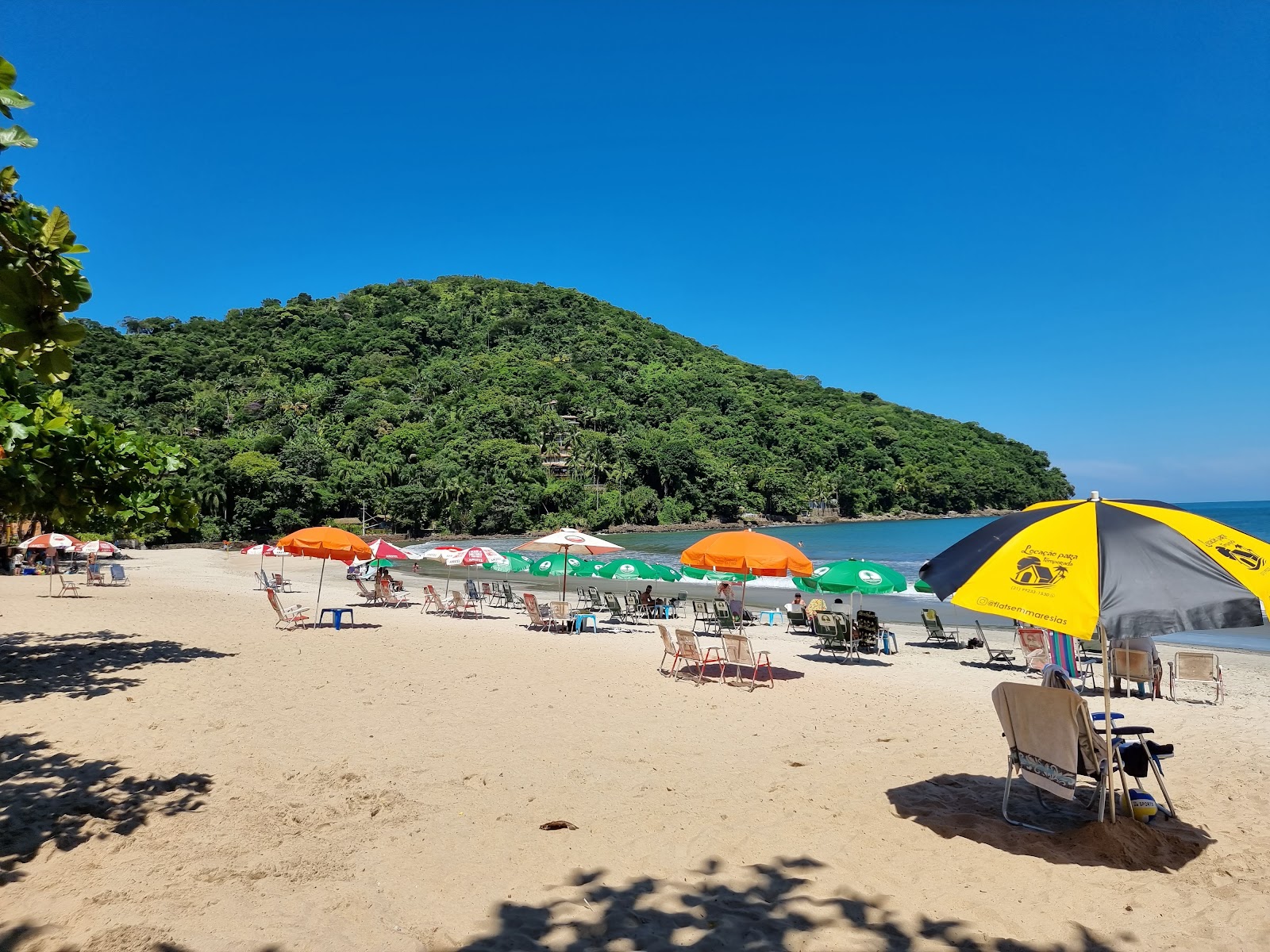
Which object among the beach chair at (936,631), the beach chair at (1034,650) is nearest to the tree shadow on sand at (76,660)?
the beach chair at (1034,650)

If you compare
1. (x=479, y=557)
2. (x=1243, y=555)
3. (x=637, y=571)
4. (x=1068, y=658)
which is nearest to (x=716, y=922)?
(x=1243, y=555)

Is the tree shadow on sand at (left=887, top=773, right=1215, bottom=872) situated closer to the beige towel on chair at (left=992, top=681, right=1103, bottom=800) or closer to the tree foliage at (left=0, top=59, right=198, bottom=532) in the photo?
the beige towel on chair at (left=992, top=681, right=1103, bottom=800)

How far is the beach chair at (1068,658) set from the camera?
33.2ft

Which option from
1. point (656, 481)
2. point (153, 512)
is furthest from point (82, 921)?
point (656, 481)

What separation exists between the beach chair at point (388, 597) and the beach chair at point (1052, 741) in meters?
16.8

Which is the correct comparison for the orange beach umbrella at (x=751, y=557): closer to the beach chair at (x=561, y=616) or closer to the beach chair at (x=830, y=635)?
the beach chair at (x=830, y=635)

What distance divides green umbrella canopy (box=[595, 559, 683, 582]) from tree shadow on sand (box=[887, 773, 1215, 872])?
10809 millimetres

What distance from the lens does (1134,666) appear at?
9.24 metres

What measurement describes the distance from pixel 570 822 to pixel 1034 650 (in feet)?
31.8

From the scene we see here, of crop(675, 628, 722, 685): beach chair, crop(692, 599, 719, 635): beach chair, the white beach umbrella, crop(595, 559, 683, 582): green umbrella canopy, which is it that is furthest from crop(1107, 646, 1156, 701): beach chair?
crop(595, 559, 683, 582): green umbrella canopy

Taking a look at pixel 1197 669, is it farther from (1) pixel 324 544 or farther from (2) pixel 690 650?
(1) pixel 324 544

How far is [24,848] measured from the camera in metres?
4.15

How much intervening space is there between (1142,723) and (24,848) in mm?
9576

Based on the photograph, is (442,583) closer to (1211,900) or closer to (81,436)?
(81,436)
